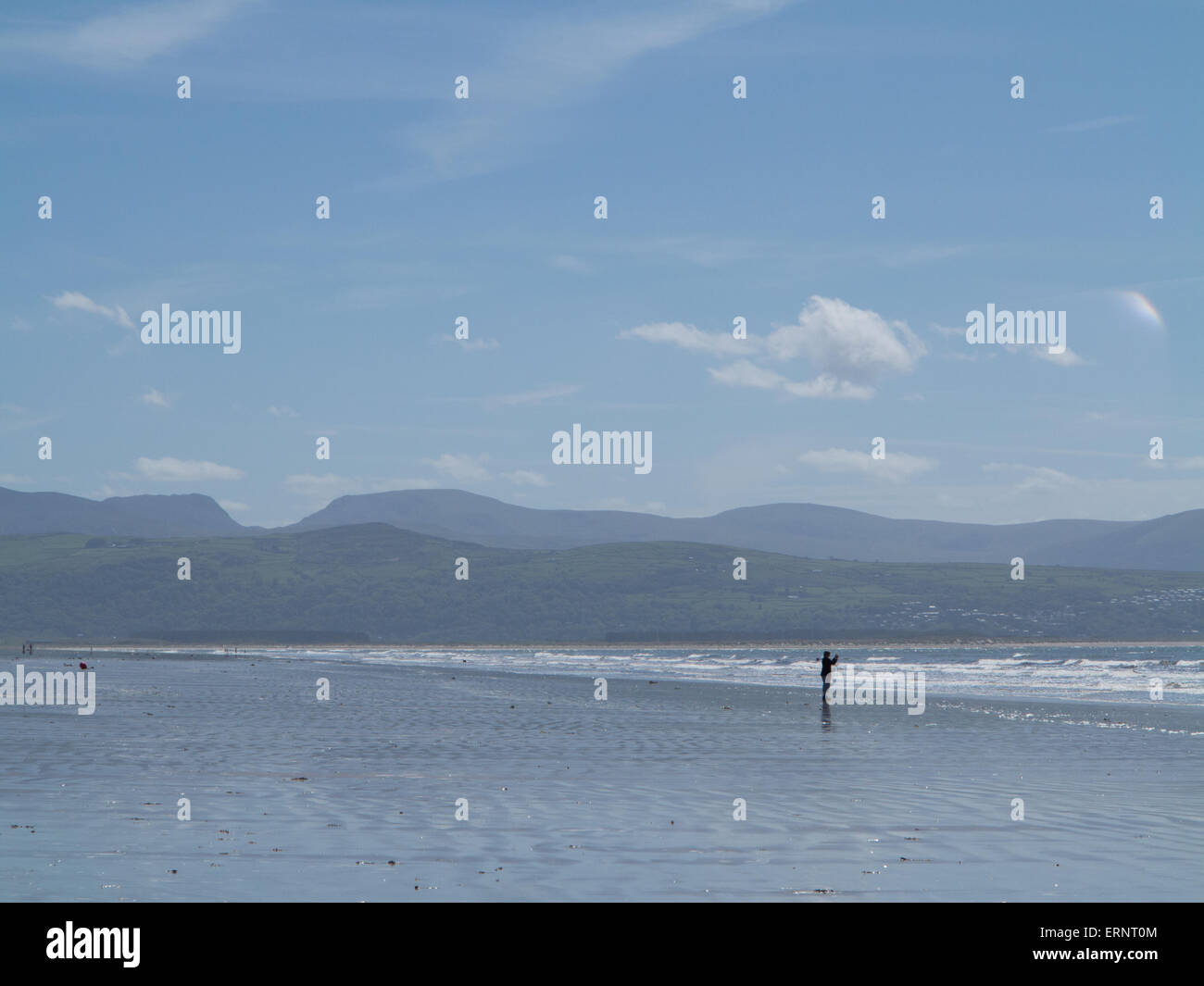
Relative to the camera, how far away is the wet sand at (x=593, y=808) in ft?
44.3

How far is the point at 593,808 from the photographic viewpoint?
762 inches

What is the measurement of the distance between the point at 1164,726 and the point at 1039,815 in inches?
839
